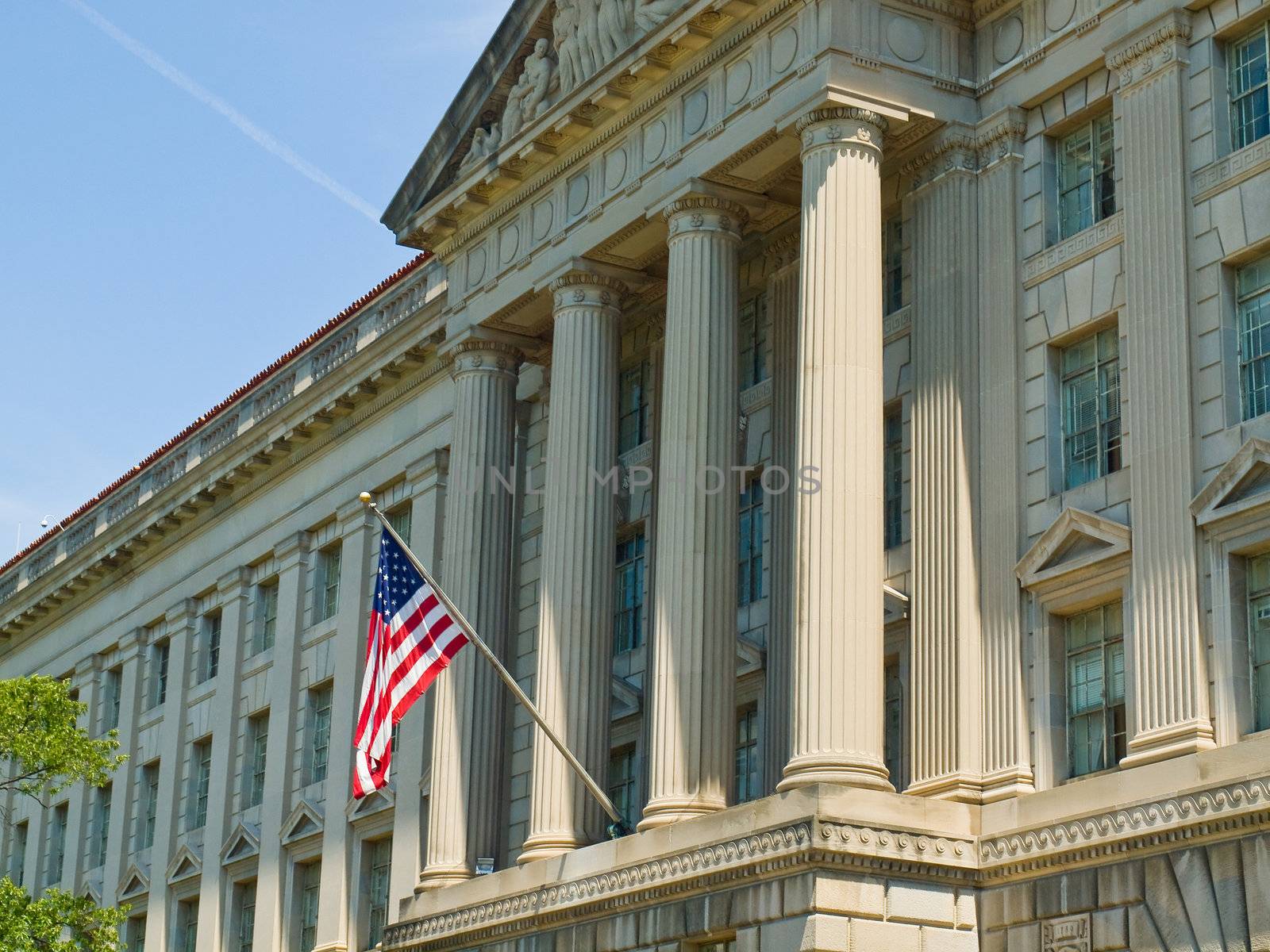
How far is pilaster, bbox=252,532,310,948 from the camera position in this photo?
49344mm

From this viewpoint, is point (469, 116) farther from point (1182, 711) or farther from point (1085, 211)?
point (1182, 711)

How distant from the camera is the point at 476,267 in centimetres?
4253

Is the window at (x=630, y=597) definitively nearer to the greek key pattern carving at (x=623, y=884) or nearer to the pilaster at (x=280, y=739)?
the greek key pattern carving at (x=623, y=884)

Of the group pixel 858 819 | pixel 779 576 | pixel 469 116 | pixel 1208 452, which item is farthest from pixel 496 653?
pixel 1208 452

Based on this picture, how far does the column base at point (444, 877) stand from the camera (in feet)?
127

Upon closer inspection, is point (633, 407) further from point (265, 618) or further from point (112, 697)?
point (112, 697)

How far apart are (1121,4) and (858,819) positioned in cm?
1174

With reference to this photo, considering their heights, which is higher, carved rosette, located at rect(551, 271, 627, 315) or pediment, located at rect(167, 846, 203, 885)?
carved rosette, located at rect(551, 271, 627, 315)

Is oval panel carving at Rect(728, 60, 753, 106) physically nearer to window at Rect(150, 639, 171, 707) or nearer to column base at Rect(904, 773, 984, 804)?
column base at Rect(904, 773, 984, 804)

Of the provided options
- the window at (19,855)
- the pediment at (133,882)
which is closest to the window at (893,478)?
the pediment at (133,882)

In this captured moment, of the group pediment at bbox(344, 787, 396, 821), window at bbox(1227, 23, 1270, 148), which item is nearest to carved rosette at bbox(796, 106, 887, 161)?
window at bbox(1227, 23, 1270, 148)

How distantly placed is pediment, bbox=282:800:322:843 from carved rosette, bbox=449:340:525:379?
11175 millimetres

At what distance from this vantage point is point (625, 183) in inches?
1492

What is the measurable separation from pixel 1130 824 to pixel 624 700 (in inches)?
517
